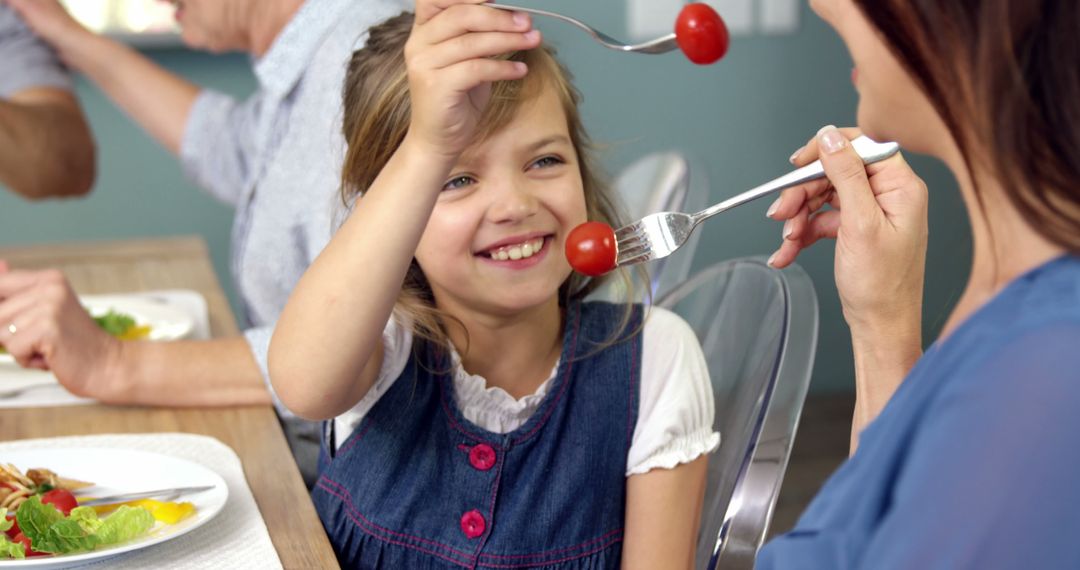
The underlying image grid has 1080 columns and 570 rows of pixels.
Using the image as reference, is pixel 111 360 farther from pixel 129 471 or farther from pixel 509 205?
pixel 509 205

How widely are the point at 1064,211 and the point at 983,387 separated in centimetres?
9

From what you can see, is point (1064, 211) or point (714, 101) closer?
point (1064, 211)

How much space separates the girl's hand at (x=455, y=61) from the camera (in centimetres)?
80

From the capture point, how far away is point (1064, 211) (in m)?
0.54

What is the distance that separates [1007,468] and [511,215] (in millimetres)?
598

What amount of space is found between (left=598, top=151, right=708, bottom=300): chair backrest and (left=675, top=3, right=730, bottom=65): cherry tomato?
67 centimetres

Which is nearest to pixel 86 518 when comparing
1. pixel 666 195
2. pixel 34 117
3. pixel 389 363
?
pixel 389 363

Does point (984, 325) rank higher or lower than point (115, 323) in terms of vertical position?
higher

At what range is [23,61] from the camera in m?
1.96

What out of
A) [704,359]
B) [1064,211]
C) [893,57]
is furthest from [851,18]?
[704,359]

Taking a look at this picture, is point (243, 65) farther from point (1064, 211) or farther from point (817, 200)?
point (1064, 211)

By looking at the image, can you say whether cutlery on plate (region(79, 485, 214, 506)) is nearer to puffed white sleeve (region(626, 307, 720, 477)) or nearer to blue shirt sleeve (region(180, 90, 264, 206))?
puffed white sleeve (region(626, 307, 720, 477))

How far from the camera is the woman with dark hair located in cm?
51

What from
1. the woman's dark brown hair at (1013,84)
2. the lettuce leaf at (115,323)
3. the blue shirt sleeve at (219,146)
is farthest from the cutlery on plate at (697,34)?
the blue shirt sleeve at (219,146)
